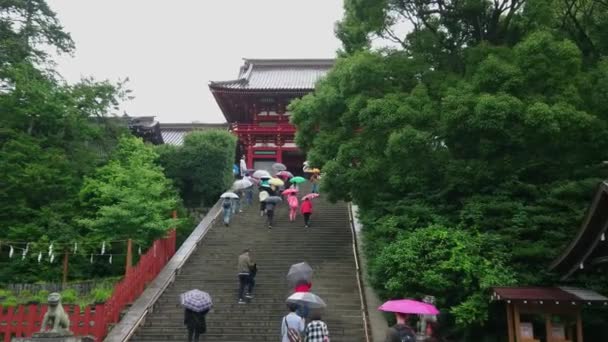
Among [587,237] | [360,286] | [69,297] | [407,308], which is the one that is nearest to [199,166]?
[69,297]

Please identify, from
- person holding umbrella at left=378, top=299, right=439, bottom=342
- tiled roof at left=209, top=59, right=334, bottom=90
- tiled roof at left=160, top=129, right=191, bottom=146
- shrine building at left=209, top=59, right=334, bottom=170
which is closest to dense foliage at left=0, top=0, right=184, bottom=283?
person holding umbrella at left=378, top=299, right=439, bottom=342

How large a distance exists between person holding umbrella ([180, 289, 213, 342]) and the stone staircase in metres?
1.26

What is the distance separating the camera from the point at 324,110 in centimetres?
1385

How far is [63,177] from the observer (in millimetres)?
15047

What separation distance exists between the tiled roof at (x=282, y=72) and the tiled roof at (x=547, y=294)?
23114 millimetres

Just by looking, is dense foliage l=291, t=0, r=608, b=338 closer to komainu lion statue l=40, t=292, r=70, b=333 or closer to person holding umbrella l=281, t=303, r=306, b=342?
person holding umbrella l=281, t=303, r=306, b=342

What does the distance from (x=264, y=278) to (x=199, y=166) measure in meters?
8.38

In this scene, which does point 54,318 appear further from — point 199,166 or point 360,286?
point 199,166

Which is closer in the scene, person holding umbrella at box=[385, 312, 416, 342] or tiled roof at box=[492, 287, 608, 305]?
person holding umbrella at box=[385, 312, 416, 342]

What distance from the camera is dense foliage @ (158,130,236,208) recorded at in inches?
810

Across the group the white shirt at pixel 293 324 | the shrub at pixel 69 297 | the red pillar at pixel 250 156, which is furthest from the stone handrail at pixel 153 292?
the red pillar at pixel 250 156

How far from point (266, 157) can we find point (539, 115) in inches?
831

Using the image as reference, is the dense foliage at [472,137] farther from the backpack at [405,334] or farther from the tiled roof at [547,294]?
the backpack at [405,334]

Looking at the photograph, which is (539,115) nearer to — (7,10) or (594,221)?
(594,221)
